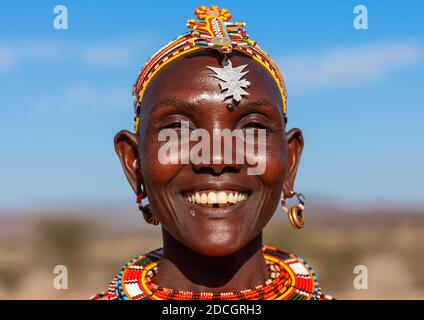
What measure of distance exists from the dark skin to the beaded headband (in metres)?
0.08

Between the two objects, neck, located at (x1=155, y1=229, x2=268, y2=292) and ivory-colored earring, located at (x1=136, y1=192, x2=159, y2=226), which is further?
ivory-colored earring, located at (x1=136, y1=192, x2=159, y2=226)

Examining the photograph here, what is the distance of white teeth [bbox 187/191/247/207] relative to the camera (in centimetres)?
389

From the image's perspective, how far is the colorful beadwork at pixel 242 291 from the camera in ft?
13.7

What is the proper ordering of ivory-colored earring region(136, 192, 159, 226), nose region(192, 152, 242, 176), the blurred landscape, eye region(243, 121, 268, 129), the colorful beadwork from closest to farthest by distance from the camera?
nose region(192, 152, 242, 176), eye region(243, 121, 268, 129), the colorful beadwork, ivory-colored earring region(136, 192, 159, 226), the blurred landscape

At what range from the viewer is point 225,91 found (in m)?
3.90

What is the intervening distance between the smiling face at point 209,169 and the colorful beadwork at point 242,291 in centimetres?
48

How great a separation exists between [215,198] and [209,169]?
21cm

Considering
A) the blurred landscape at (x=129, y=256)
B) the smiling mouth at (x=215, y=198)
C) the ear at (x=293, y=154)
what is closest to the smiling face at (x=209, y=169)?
the smiling mouth at (x=215, y=198)

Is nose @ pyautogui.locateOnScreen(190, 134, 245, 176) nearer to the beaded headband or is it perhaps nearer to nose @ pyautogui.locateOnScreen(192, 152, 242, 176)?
nose @ pyautogui.locateOnScreen(192, 152, 242, 176)

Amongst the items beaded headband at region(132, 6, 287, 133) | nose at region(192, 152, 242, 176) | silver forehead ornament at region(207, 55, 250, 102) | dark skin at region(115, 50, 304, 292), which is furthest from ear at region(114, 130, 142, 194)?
silver forehead ornament at region(207, 55, 250, 102)

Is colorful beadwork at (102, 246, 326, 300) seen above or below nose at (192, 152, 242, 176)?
below

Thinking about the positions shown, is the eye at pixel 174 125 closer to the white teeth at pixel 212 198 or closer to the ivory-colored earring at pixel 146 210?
the white teeth at pixel 212 198
